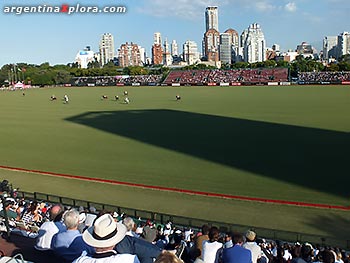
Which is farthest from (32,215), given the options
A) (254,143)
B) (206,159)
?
(254,143)

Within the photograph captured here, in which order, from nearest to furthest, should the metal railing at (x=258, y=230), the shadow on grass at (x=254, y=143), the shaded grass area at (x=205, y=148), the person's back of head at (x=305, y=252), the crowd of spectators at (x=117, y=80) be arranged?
the person's back of head at (x=305, y=252) < the metal railing at (x=258, y=230) < the shaded grass area at (x=205, y=148) < the shadow on grass at (x=254, y=143) < the crowd of spectators at (x=117, y=80)

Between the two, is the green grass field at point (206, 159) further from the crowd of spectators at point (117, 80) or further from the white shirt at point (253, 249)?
the crowd of spectators at point (117, 80)

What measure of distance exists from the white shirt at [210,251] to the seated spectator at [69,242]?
188cm

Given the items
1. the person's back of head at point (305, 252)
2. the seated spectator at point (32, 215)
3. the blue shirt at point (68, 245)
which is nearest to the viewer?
the blue shirt at point (68, 245)

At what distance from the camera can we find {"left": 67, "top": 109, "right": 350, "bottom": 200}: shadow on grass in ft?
57.7

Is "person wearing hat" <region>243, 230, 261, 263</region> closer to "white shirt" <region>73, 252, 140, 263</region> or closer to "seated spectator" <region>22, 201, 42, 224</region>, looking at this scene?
"white shirt" <region>73, 252, 140, 263</region>

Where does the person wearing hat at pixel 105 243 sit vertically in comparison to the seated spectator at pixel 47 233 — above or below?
above

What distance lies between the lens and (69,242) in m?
5.61

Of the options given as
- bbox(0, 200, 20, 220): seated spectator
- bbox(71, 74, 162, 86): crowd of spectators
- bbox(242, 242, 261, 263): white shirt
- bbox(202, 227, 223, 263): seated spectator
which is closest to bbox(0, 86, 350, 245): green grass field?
bbox(0, 200, 20, 220): seated spectator

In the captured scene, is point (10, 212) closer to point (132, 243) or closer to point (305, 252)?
point (132, 243)

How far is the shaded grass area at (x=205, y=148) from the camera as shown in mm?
16734

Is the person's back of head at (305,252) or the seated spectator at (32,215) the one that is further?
the seated spectator at (32,215)

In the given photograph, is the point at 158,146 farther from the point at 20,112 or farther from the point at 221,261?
the point at 20,112

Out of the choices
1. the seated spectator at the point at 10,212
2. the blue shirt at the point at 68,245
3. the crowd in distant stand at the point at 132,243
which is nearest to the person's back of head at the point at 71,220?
the crowd in distant stand at the point at 132,243
